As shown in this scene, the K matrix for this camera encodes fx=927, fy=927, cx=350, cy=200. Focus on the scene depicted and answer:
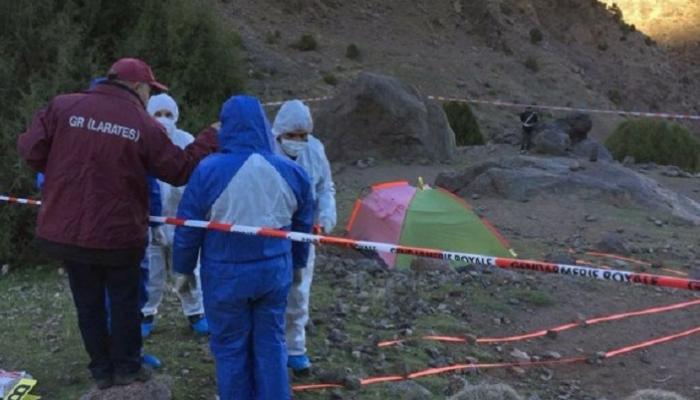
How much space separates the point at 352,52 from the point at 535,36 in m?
12.7

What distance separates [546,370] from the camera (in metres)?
6.69

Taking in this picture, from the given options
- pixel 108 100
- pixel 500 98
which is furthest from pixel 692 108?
pixel 108 100

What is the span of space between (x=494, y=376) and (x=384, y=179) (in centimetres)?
940

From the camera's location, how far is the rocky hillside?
32.1 meters

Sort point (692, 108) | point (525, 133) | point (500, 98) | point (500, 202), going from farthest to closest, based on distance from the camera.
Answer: point (692, 108) < point (500, 98) < point (525, 133) < point (500, 202)

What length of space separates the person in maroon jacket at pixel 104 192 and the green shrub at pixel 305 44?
29064 mm

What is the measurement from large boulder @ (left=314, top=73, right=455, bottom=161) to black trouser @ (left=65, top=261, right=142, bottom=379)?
12.4 meters

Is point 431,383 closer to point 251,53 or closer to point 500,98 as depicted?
point 251,53

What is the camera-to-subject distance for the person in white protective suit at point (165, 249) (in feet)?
19.2

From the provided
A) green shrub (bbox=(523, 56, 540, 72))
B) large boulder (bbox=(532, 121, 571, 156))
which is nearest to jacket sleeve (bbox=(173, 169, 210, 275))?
large boulder (bbox=(532, 121, 571, 156))

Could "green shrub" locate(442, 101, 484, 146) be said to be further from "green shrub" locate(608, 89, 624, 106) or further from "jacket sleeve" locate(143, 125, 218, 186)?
"green shrub" locate(608, 89, 624, 106)

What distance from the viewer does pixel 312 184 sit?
5.24 metres

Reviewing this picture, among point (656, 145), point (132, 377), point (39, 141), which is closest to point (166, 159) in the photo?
point (39, 141)

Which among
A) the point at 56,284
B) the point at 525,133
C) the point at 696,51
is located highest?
the point at 696,51
